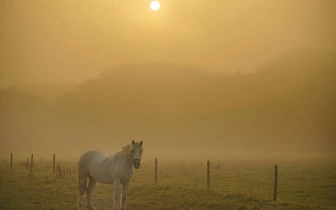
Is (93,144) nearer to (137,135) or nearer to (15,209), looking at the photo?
(137,135)

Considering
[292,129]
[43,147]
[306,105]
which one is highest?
[306,105]

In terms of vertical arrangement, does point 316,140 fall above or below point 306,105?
below

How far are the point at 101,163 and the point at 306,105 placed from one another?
A: 18934cm

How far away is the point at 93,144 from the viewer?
185 m

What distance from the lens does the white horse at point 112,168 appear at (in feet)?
40.7

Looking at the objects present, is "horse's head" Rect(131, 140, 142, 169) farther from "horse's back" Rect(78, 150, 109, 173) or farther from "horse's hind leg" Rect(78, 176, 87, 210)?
"horse's hind leg" Rect(78, 176, 87, 210)

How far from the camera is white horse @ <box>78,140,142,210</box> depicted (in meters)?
12.4

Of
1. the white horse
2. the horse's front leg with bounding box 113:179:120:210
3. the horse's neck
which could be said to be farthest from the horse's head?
the horse's front leg with bounding box 113:179:120:210

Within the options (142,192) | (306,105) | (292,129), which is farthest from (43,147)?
(142,192)

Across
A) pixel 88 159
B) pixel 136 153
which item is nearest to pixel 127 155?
pixel 136 153

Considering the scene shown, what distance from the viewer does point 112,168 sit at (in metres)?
12.9

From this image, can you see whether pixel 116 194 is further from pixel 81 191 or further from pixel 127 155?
pixel 81 191

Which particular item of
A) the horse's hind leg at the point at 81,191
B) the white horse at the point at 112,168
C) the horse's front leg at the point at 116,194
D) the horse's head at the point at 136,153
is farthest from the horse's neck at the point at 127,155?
the horse's hind leg at the point at 81,191

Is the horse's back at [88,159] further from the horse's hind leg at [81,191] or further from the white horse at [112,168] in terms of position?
the horse's hind leg at [81,191]
